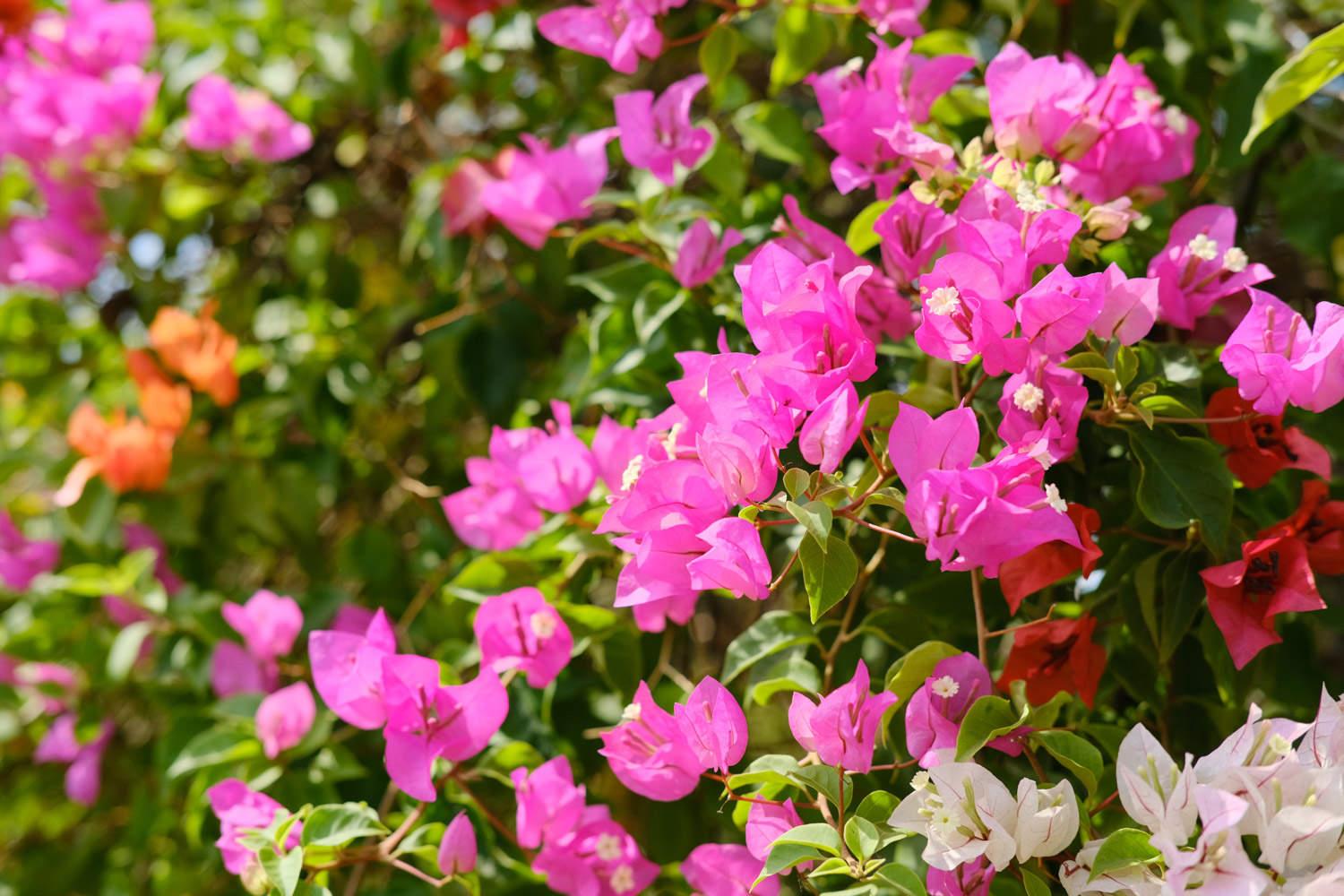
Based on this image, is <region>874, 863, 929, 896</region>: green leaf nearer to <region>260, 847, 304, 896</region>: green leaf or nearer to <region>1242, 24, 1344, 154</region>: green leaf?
<region>260, 847, 304, 896</region>: green leaf

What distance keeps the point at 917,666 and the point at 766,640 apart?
5.6 inches

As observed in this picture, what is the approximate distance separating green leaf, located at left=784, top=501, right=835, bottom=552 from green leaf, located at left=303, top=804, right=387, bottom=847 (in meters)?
0.38

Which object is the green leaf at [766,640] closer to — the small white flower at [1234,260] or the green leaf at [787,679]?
the green leaf at [787,679]

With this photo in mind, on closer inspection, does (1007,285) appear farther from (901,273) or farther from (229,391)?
(229,391)

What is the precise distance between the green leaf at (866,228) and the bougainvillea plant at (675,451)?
3 centimetres

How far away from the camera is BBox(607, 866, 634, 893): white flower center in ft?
2.64

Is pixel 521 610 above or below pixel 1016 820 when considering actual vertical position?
below

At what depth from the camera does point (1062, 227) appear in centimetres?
70

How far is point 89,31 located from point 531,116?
22.4 inches

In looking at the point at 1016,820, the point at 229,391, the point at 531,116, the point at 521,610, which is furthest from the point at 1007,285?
the point at 229,391

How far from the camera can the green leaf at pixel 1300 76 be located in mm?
780

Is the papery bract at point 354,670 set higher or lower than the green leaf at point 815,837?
lower

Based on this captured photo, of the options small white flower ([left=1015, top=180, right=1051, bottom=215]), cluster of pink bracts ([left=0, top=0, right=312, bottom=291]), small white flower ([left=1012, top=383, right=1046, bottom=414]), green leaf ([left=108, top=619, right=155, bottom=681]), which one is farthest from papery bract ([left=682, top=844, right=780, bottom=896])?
cluster of pink bracts ([left=0, top=0, right=312, bottom=291])

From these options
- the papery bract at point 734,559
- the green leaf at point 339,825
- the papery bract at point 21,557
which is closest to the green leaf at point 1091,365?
the papery bract at point 734,559
